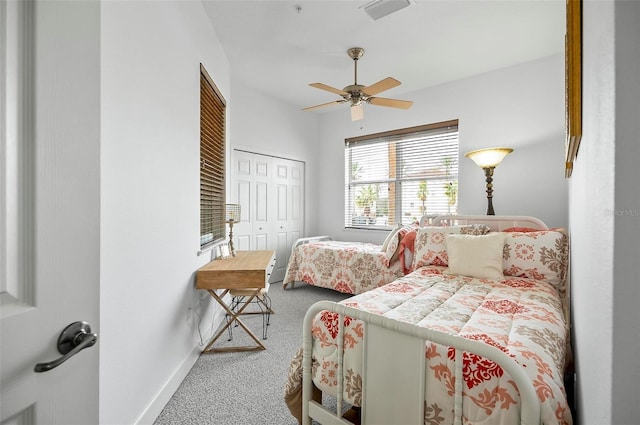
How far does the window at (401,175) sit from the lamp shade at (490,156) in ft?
1.91

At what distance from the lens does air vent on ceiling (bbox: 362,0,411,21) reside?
228cm

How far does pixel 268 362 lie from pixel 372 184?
10.2 ft

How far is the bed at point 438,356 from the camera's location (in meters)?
0.97

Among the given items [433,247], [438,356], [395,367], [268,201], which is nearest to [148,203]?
[395,367]

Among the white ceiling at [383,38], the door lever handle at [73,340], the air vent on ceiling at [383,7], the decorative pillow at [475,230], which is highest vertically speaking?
the white ceiling at [383,38]

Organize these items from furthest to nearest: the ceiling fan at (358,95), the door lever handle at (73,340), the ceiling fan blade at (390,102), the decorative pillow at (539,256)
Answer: the ceiling fan blade at (390,102), the ceiling fan at (358,95), the decorative pillow at (539,256), the door lever handle at (73,340)

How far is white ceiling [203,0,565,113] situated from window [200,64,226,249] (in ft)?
2.00

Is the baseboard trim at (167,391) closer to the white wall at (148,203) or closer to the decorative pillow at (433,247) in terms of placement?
the white wall at (148,203)

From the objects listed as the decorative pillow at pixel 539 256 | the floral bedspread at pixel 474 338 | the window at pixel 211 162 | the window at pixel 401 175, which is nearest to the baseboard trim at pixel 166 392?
the floral bedspread at pixel 474 338

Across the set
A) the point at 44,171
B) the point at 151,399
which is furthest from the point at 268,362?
the point at 44,171

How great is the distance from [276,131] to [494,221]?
3.09 meters

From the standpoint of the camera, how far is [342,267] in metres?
3.73

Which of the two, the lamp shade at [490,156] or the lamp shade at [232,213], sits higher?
the lamp shade at [490,156]
